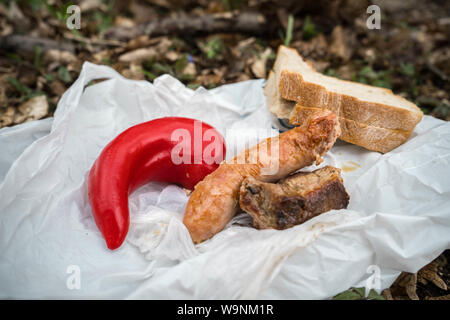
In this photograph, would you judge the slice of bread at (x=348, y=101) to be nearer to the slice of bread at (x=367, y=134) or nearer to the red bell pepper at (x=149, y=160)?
the slice of bread at (x=367, y=134)

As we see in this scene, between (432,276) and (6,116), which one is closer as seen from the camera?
(432,276)

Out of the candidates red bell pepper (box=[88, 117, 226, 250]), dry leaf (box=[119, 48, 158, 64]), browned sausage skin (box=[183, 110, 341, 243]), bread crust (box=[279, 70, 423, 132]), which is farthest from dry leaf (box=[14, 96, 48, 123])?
bread crust (box=[279, 70, 423, 132])

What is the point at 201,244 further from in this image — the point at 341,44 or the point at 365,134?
the point at 341,44

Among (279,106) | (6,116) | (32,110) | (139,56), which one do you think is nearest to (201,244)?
(279,106)

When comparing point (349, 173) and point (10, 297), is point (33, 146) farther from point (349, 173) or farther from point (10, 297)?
point (349, 173)

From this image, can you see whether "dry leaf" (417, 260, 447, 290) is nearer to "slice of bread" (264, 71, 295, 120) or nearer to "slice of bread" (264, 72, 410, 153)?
"slice of bread" (264, 72, 410, 153)
